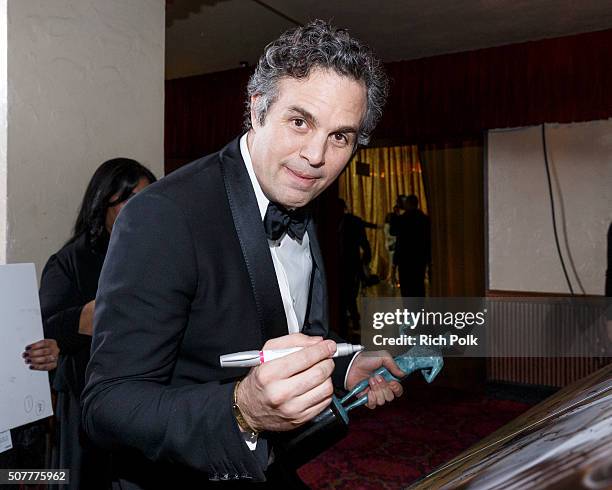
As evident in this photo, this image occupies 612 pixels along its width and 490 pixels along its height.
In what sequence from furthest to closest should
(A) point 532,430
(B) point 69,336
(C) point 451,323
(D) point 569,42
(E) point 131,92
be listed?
(C) point 451,323, (D) point 569,42, (E) point 131,92, (B) point 69,336, (A) point 532,430

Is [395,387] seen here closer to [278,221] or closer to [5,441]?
[278,221]

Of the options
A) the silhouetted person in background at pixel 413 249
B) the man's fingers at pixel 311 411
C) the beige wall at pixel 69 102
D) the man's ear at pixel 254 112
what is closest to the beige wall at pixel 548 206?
the silhouetted person in background at pixel 413 249

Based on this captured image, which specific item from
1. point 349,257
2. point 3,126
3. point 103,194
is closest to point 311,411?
point 103,194

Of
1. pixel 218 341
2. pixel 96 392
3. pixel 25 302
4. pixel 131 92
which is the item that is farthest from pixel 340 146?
pixel 131 92

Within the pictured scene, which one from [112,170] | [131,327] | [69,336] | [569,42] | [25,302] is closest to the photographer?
[131,327]

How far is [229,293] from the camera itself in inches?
37.8

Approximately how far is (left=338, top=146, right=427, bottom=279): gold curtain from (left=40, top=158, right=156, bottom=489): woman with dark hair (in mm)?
5945

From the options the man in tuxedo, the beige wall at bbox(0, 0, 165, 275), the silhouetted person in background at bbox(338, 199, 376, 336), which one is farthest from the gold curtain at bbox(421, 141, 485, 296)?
the man in tuxedo

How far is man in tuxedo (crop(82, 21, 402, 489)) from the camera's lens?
76 centimetres

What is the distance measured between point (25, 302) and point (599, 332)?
4.55m

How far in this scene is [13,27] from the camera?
2.07m

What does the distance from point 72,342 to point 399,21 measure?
360cm

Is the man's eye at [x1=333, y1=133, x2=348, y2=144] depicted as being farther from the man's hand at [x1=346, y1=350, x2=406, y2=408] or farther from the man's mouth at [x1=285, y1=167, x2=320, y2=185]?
the man's hand at [x1=346, y1=350, x2=406, y2=408]

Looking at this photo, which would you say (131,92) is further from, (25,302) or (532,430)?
(532,430)
